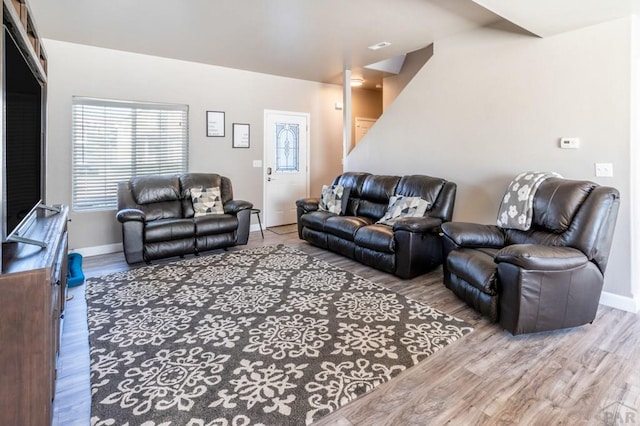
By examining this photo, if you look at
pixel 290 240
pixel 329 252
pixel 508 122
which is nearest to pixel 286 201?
pixel 290 240

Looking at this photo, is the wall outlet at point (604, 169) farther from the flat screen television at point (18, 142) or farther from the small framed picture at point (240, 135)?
the small framed picture at point (240, 135)

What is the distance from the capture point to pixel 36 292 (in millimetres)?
1346

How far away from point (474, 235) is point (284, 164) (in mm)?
4032

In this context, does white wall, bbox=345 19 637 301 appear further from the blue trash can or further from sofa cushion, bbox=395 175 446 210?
the blue trash can

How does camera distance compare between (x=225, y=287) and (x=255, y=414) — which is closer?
(x=255, y=414)

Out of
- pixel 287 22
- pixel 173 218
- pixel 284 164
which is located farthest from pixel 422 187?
pixel 173 218

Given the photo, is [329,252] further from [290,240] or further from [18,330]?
[18,330]

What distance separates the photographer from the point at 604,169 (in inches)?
119

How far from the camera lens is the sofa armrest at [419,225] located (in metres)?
3.47

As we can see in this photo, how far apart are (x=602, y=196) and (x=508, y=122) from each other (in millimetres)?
1421

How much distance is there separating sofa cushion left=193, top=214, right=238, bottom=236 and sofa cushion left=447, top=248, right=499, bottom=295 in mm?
2724

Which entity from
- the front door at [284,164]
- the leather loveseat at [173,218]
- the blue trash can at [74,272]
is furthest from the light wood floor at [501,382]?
the front door at [284,164]

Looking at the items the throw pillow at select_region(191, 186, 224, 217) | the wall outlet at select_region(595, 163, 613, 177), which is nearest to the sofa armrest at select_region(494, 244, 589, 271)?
the wall outlet at select_region(595, 163, 613, 177)

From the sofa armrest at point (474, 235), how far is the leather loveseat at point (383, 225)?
43 centimetres
